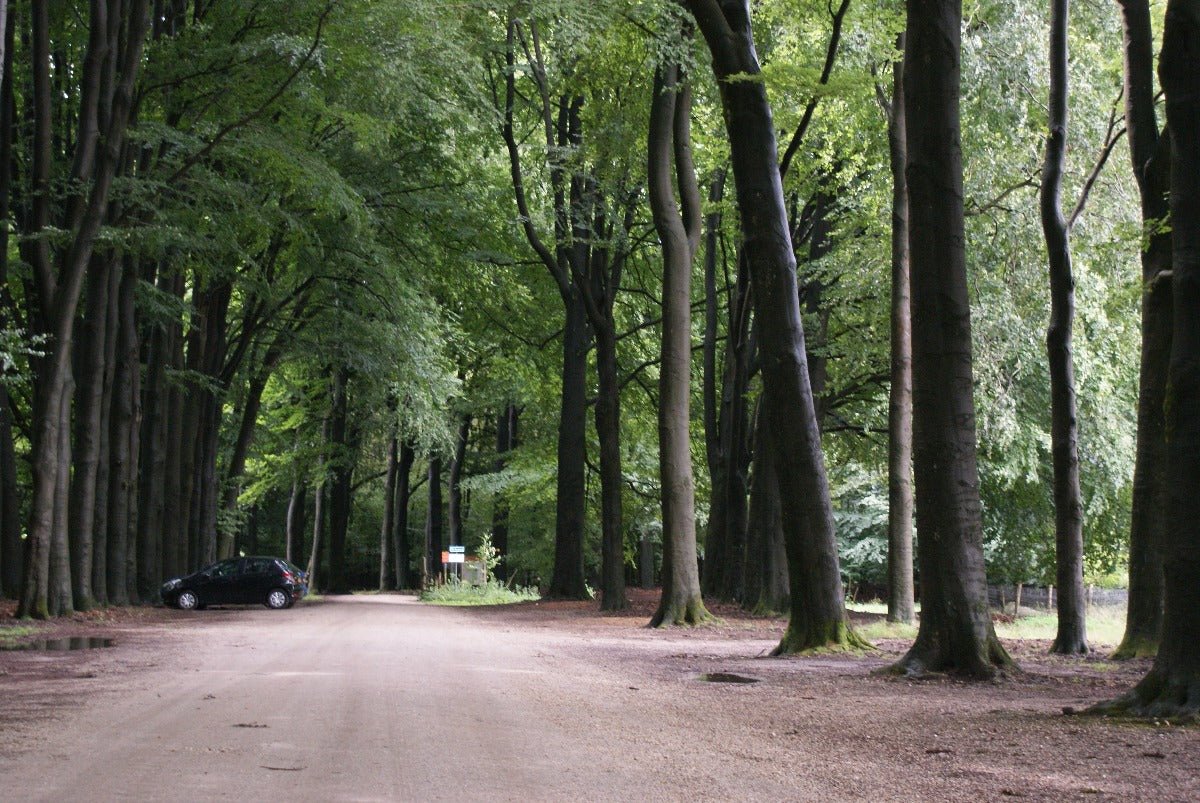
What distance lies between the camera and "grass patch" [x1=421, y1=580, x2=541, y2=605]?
131 ft

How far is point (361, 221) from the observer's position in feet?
79.0

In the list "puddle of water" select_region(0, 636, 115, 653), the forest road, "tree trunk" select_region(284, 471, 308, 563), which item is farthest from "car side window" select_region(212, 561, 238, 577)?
"tree trunk" select_region(284, 471, 308, 563)

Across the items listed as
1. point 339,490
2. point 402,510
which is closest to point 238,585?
point 339,490

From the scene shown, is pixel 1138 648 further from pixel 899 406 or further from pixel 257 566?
pixel 257 566

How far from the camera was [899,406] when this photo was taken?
20.4m

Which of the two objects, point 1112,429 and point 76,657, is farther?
point 1112,429

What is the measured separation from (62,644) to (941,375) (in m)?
11.7

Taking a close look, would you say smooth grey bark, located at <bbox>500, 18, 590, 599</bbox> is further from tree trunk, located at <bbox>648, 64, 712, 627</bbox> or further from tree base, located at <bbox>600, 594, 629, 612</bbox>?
tree trunk, located at <bbox>648, 64, 712, 627</bbox>

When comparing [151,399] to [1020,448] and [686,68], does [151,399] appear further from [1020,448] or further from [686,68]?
[1020,448]

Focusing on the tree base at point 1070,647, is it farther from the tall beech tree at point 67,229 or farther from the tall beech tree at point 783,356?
the tall beech tree at point 67,229

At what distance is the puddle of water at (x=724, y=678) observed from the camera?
1245 centimetres

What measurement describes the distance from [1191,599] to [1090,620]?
81.4ft

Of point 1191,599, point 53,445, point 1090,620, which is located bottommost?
point 1090,620

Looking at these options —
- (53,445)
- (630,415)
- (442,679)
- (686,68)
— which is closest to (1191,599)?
(442,679)
